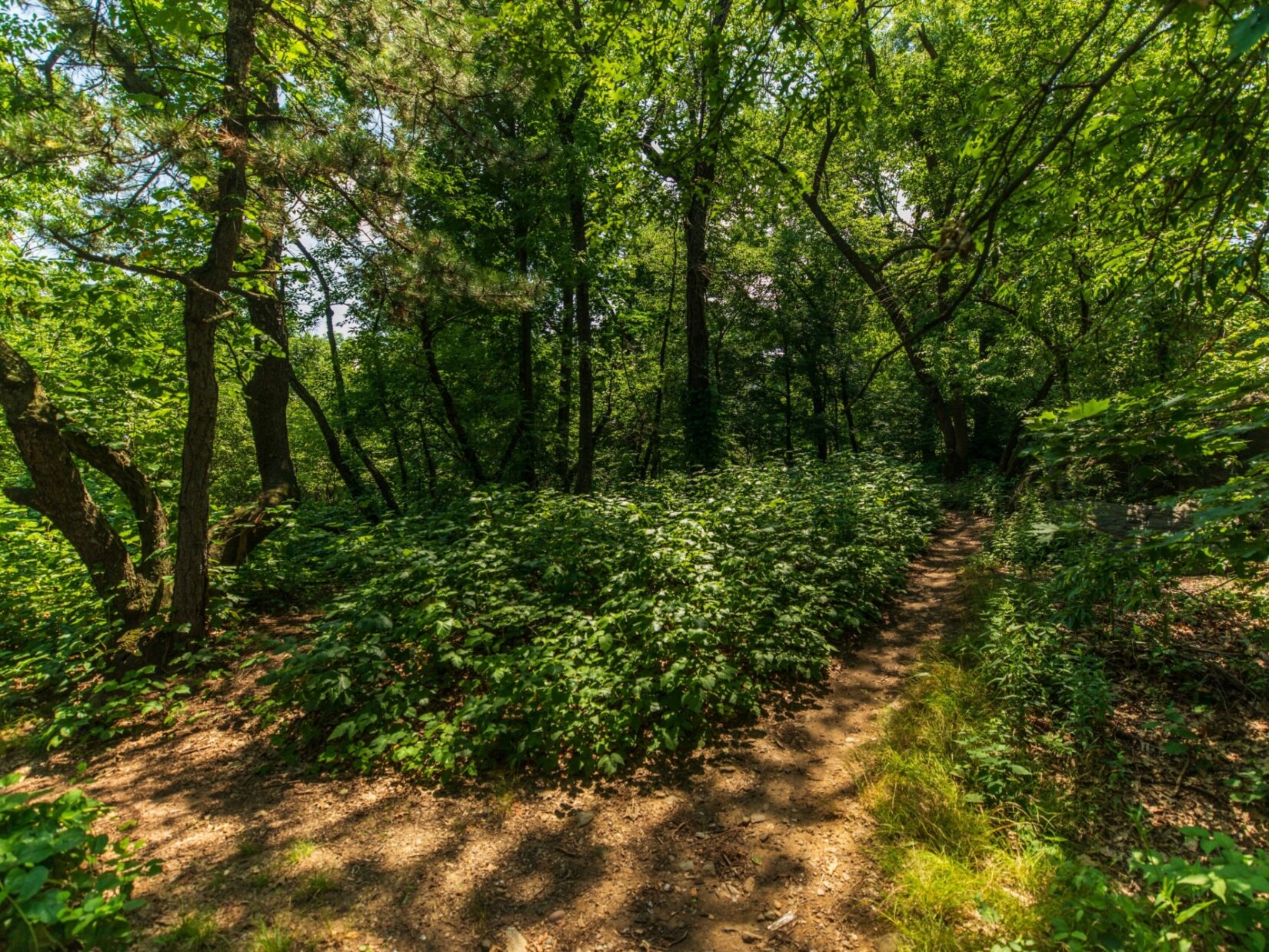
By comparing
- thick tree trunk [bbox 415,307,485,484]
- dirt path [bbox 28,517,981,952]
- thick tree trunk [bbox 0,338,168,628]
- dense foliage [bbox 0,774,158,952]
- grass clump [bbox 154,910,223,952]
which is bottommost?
dirt path [bbox 28,517,981,952]

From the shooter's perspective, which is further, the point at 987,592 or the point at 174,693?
the point at 987,592

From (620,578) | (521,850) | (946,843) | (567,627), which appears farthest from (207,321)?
(946,843)

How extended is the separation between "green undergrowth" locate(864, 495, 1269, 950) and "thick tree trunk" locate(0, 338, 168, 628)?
638 cm

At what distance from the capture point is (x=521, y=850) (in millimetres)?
3082

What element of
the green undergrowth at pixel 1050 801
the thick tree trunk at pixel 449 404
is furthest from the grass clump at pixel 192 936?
the thick tree trunk at pixel 449 404

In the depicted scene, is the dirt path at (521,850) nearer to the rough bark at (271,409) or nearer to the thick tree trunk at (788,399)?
the rough bark at (271,409)

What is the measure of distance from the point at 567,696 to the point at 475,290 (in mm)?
4198

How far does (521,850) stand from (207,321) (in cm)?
490

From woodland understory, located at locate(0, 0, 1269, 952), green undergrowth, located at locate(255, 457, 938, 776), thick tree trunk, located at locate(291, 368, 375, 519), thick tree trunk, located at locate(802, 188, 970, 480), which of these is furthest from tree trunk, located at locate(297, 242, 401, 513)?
thick tree trunk, located at locate(802, 188, 970, 480)

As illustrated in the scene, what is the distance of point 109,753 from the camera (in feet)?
13.4

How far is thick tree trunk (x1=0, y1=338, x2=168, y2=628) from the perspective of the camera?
182 inches

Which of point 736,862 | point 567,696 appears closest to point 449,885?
point 567,696

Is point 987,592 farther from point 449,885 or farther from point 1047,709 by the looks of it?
point 449,885

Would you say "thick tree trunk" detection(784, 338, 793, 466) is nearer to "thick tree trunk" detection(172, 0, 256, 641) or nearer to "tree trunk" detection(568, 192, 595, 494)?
"tree trunk" detection(568, 192, 595, 494)
